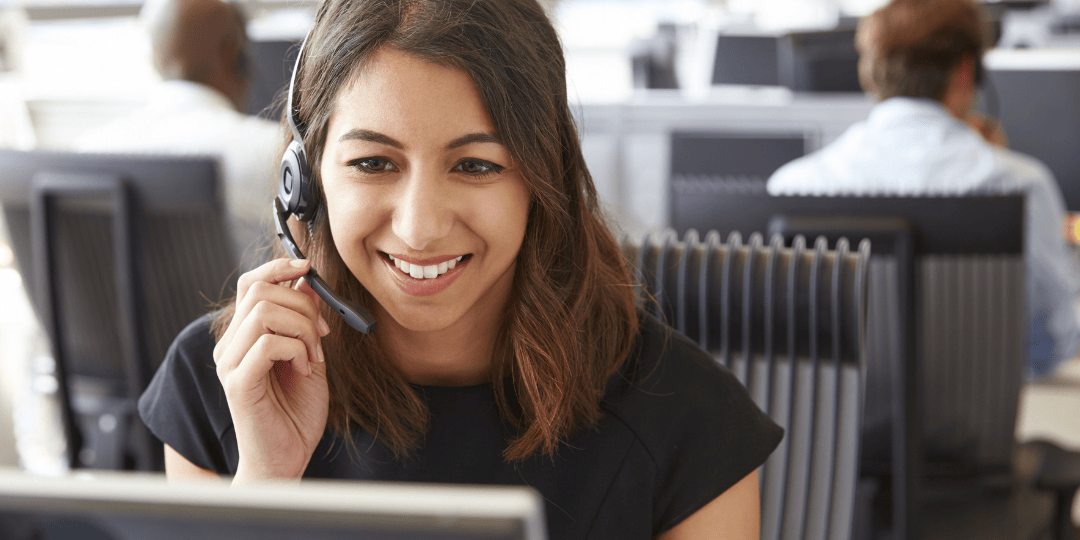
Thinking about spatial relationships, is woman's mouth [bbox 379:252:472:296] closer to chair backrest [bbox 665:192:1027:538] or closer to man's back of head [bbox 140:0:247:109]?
chair backrest [bbox 665:192:1027:538]

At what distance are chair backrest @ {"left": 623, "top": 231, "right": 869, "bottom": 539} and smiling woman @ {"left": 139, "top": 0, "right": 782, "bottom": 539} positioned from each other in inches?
4.7

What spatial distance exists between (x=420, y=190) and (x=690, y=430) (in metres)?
0.34

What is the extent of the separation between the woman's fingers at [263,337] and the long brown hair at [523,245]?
0.32ft

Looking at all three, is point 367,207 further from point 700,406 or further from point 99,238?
point 99,238

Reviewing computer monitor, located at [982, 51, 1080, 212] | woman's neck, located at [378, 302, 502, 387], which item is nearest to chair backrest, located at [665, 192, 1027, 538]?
woman's neck, located at [378, 302, 502, 387]

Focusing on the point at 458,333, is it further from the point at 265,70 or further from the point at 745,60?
the point at 745,60

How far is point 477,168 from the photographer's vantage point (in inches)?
29.8

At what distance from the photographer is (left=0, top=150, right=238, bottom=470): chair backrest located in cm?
134

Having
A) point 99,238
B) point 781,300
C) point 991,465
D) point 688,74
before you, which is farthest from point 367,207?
point 688,74

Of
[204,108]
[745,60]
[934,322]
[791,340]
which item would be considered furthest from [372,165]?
[745,60]

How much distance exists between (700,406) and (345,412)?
343 mm

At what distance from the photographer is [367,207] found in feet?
2.49

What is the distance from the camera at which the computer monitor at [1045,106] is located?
6.91 ft

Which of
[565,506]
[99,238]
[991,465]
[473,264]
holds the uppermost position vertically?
[473,264]
